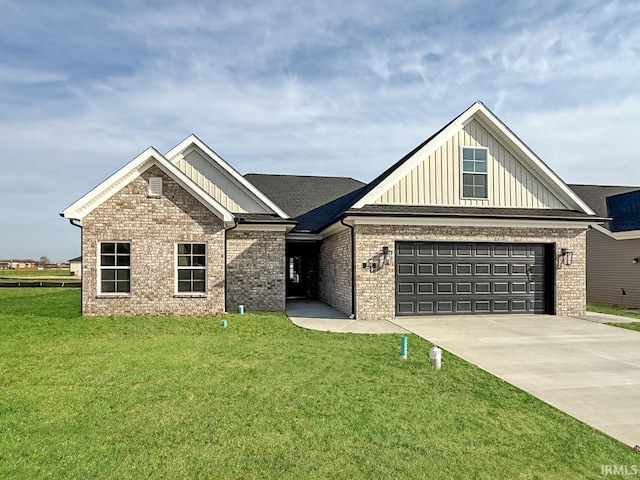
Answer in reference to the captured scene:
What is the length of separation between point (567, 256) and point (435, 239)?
488 centimetres

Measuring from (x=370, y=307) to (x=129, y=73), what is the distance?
1192 cm

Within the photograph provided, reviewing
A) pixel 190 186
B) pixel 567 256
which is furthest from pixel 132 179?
pixel 567 256

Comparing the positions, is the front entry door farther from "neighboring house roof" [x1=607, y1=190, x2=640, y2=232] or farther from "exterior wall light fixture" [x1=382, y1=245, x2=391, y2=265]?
"neighboring house roof" [x1=607, y1=190, x2=640, y2=232]

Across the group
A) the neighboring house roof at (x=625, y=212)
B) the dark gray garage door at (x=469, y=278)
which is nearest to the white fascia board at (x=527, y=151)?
the dark gray garage door at (x=469, y=278)

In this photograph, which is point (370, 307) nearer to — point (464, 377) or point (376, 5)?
point (464, 377)

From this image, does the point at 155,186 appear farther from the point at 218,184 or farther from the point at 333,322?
the point at 333,322

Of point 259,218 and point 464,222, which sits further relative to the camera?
point 259,218

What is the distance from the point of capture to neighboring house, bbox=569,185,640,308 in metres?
17.5

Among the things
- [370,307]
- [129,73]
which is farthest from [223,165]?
[370,307]

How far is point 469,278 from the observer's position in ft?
44.9

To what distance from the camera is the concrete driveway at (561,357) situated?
5480 millimetres

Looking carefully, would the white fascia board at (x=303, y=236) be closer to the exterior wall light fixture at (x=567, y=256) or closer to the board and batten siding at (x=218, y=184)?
the board and batten siding at (x=218, y=184)

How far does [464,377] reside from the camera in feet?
21.9

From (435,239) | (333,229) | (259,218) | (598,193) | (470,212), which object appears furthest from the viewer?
(598,193)
